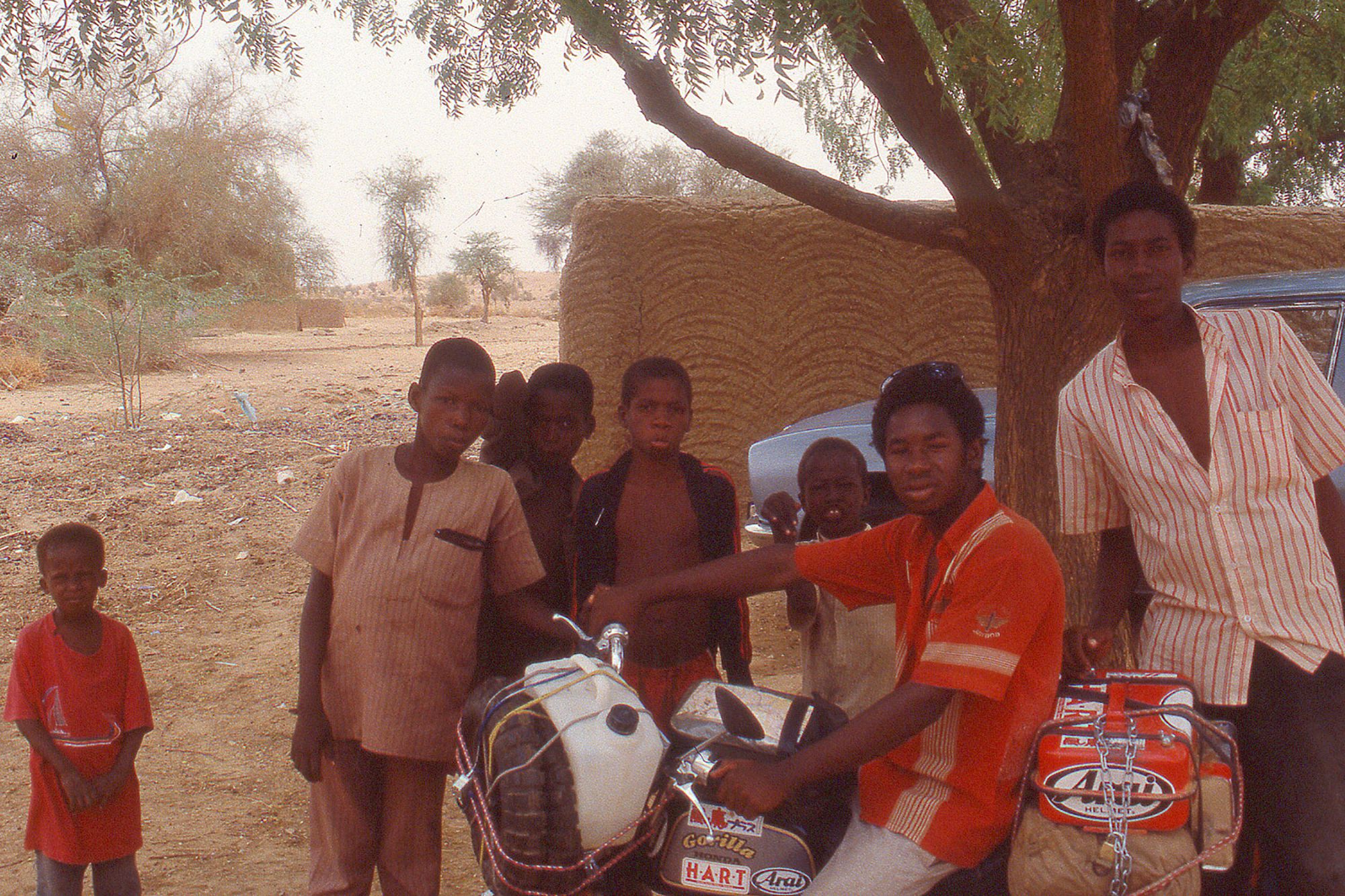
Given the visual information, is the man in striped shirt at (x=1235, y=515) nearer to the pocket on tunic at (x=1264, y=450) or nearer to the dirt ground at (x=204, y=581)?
the pocket on tunic at (x=1264, y=450)

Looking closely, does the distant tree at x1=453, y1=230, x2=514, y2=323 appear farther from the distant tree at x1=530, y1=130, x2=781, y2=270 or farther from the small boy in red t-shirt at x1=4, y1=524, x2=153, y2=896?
the small boy in red t-shirt at x1=4, y1=524, x2=153, y2=896

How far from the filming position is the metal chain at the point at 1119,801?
4.94 ft

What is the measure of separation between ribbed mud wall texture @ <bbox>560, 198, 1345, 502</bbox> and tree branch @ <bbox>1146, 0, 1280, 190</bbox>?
352 cm

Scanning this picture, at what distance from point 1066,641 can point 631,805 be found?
0.89 metres

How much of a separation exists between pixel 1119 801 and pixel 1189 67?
2.63 metres

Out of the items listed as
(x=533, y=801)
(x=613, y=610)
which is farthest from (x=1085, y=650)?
(x=533, y=801)

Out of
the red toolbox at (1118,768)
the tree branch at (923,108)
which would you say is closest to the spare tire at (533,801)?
the red toolbox at (1118,768)

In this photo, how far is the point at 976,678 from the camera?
1.64 m

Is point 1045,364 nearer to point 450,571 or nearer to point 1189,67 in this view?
point 1189,67

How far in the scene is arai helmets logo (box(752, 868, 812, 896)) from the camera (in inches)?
68.1

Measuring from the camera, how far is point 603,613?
203 cm

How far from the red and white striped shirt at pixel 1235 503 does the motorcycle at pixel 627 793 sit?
21.5 inches

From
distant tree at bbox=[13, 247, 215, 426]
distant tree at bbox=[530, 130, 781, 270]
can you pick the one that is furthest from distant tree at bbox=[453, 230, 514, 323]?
distant tree at bbox=[13, 247, 215, 426]

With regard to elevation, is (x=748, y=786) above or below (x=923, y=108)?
below
